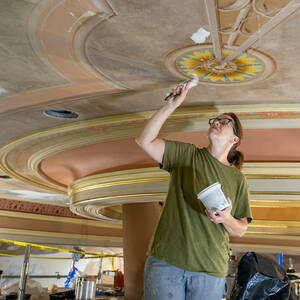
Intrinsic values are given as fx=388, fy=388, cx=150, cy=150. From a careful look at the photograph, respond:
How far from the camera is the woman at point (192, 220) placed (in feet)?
5.34

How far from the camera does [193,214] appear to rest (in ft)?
5.67

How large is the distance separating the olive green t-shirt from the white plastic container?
0.55 ft

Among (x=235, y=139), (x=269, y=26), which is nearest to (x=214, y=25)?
(x=269, y=26)

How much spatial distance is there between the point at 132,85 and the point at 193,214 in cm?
200

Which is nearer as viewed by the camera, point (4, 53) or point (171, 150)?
point (171, 150)

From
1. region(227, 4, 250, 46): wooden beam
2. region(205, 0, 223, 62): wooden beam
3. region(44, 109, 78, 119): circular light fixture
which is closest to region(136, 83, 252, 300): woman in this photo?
region(205, 0, 223, 62): wooden beam

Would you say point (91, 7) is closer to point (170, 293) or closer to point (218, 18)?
point (218, 18)

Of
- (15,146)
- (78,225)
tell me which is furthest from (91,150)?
(78,225)

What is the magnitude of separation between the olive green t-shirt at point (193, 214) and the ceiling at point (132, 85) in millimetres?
939

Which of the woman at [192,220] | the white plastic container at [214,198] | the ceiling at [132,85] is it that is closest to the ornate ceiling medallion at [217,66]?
the ceiling at [132,85]

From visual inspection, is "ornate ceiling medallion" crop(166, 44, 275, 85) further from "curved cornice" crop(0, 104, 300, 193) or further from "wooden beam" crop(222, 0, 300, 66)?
"curved cornice" crop(0, 104, 300, 193)

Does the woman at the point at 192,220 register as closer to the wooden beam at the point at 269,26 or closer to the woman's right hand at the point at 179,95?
the woman's right hand at the point at 179,95

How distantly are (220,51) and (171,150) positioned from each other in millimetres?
1171

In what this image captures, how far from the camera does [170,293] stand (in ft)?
5.20
